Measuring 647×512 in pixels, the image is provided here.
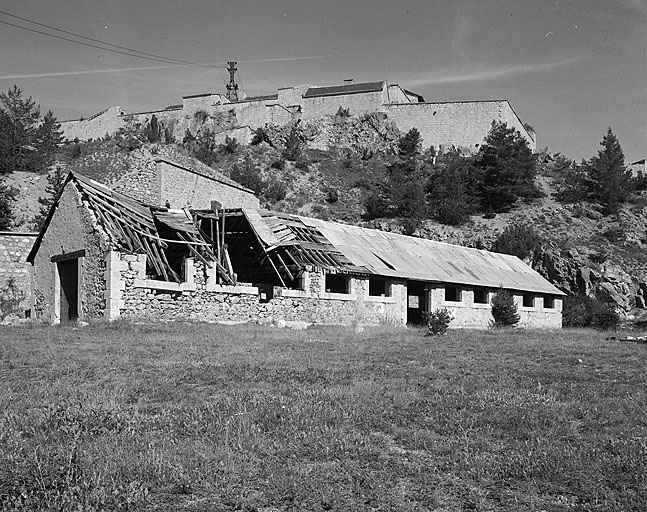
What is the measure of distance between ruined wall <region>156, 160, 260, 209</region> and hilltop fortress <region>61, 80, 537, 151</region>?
127ft

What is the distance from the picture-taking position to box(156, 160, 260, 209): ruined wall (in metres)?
28.3

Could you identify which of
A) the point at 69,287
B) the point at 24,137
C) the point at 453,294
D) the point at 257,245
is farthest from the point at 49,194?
the point at 453,294

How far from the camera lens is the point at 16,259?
83.4ft

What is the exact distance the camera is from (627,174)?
61750 millimetres

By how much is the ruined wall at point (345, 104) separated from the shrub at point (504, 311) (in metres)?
45.3

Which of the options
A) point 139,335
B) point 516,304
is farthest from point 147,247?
point 516,304

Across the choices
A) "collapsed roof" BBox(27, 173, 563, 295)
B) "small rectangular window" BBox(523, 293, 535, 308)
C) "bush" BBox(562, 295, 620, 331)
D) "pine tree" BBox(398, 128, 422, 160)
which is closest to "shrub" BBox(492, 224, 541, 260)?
"bush" BBox(562, 295, 620, 331)

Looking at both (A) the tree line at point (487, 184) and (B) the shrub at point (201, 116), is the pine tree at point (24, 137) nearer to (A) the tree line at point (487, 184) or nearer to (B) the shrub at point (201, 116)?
(B) the shrub at point (201, 116)

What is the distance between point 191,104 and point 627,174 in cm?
4710

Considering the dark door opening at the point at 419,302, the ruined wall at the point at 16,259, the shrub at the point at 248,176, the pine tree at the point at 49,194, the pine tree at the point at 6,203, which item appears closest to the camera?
the ruined wall at the point at 16,259

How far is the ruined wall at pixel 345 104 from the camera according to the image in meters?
72.9

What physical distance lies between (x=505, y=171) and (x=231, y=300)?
1742 inches

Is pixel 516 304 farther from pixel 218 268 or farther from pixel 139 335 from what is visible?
pixel 139 335

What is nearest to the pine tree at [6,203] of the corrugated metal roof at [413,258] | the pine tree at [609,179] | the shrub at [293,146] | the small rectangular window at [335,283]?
the corrugated metal roof at [413,258]
